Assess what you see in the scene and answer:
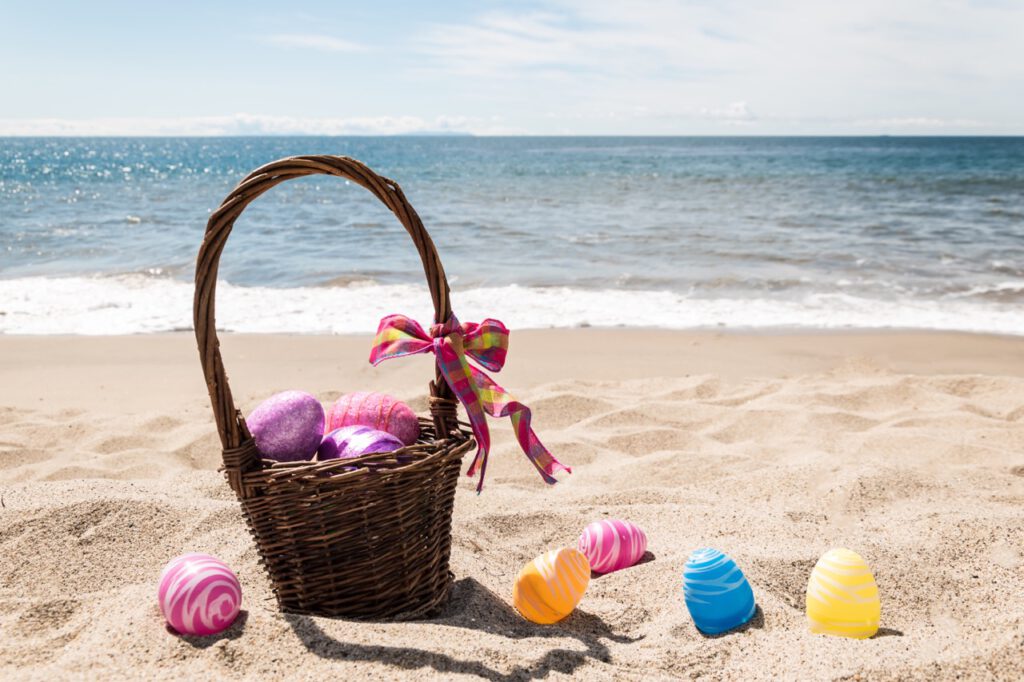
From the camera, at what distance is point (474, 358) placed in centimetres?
229

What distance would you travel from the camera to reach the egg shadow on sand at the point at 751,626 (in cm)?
219

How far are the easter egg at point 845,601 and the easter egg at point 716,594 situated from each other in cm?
18

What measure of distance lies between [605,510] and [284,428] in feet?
4.63

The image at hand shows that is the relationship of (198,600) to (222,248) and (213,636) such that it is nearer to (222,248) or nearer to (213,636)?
(213,636)

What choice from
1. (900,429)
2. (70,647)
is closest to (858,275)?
(900,429)

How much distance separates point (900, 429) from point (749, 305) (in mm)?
3655

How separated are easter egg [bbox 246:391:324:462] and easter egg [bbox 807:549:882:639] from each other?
144cm

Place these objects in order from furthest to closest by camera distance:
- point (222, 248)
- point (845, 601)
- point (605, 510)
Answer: point (605, 510) → point (845, 601) → point (222, 248)

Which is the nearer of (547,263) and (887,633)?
(887,633)

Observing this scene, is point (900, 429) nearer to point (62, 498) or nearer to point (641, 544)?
point (641, 544)

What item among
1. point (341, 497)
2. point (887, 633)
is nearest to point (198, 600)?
point (341, 497)

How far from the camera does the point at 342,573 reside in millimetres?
2082

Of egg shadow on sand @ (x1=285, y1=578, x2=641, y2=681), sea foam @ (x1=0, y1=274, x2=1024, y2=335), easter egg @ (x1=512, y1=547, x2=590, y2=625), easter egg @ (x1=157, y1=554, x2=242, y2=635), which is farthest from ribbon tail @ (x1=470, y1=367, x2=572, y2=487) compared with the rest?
sea foam @ (x1=0, y1=274, x2=1024, y2=335)

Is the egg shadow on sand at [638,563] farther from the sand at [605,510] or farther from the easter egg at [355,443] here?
the easter egg at [355,443]
